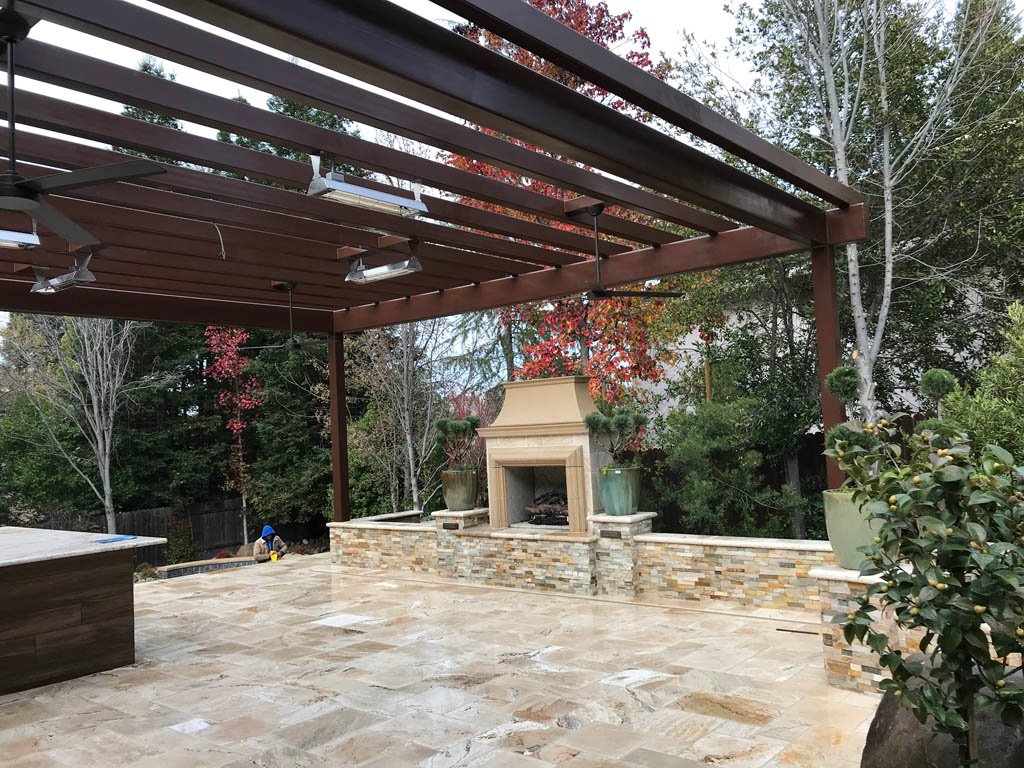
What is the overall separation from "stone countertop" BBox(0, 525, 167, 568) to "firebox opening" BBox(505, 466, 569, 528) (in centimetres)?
332

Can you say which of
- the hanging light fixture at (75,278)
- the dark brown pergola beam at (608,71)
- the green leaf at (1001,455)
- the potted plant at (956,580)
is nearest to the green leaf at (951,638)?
the potted plant at (956,580)

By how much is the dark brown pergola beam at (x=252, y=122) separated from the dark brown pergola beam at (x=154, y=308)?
11.8ft

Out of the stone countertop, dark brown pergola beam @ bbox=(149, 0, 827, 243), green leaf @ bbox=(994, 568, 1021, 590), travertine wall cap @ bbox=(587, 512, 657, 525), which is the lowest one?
travertine wall cap @ bbox=(587, 512, 657, 525)

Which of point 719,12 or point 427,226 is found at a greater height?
point 719,12

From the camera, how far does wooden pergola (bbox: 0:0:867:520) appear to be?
8.96 ft

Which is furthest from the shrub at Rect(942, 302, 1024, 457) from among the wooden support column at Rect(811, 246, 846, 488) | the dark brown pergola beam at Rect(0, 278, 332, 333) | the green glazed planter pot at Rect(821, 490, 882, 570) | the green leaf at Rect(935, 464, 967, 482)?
the dark brown pergola beam at Rect(0, 278, 332, 333)

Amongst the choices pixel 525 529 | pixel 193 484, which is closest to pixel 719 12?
pixel 525 529

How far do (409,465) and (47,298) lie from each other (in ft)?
17.8

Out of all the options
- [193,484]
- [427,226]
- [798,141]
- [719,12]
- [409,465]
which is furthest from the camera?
[193,484]

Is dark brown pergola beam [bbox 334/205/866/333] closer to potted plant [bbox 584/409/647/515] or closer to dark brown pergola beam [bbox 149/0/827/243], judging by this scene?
potted plant [bbox 584/409/647/515]

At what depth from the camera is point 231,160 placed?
3.95m

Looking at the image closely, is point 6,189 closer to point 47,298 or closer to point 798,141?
point 47,298

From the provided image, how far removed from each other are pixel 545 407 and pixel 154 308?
3.74 m

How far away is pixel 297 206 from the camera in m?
4.73
